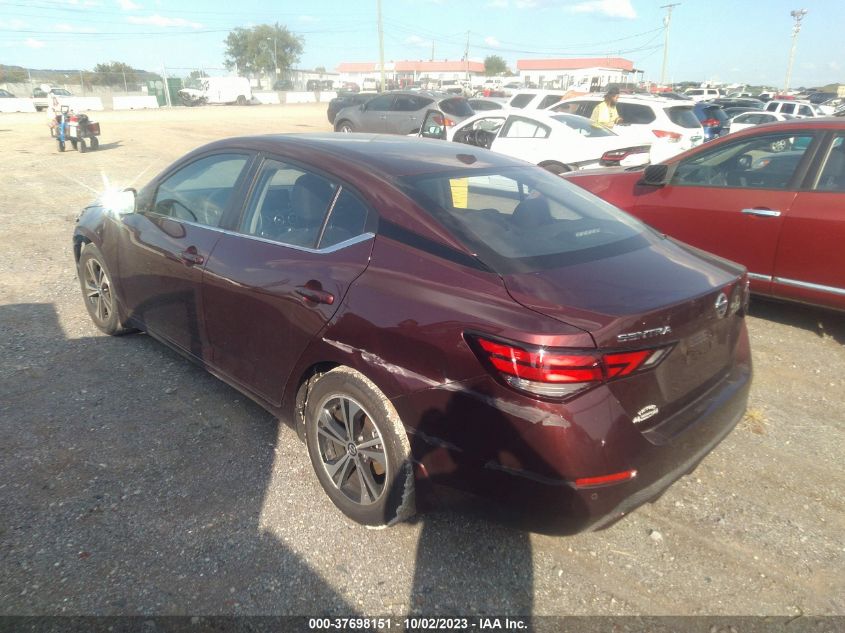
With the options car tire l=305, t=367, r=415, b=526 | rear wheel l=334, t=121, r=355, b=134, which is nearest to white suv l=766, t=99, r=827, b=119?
rear wheel l=334, t=121, r=355, b=134

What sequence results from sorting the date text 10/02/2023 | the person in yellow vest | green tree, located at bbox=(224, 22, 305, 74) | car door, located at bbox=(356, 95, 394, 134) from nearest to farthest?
the date text 10/02/2023
the person in yellow vest
car door, located at bbox=(356, 95, 394, 134)
green tree, located at bbox=(224, 22, 305, 74)

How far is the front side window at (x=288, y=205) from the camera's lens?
293cm

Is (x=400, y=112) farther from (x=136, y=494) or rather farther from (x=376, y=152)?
(x=136, y=494)

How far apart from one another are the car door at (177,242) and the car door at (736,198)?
368 centimetres

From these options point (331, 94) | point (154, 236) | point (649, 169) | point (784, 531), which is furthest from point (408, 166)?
point (331, 94)

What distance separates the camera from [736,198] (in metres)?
4.95

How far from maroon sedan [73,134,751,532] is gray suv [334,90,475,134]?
13.1m

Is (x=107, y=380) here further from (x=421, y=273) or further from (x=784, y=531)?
(x=784, y=531)

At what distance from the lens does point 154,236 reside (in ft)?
12.5

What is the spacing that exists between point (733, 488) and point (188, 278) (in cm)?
307

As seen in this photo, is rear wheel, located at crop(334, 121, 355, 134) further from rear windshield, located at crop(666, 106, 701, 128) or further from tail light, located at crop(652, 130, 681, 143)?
tail light, located at crop(652, 130, 681, 143)

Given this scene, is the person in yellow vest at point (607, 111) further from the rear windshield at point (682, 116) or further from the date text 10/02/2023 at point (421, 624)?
the date text 10/02/2023 at point (421, 624)

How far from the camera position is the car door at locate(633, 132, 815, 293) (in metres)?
4.72

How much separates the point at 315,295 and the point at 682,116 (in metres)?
11.4
